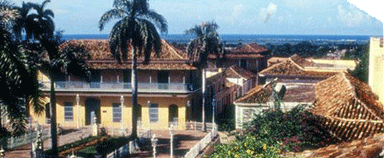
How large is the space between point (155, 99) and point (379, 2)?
17.8 m

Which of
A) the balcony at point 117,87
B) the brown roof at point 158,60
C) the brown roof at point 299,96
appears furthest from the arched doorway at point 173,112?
the brown roof at point 299,96

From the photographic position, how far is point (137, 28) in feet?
51.3

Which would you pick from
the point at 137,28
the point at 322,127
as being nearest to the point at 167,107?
the point at 137,28

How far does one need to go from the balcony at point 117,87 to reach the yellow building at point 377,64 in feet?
31.3

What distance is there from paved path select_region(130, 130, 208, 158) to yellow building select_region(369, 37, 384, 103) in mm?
6434

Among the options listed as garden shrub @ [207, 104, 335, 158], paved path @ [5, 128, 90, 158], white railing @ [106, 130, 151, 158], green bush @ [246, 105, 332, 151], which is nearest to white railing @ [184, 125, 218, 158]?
white railing @ [106, 130, 151, 158]

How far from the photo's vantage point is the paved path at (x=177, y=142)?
1462 cm

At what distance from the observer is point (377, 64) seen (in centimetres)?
1117

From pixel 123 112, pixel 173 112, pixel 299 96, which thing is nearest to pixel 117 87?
pixel 123 112

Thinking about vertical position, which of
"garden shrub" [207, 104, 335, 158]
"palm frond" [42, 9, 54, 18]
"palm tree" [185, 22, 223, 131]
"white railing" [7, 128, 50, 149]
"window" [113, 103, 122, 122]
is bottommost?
"white railing" [7, 128, 50, 149]

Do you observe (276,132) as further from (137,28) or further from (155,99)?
(155,99)

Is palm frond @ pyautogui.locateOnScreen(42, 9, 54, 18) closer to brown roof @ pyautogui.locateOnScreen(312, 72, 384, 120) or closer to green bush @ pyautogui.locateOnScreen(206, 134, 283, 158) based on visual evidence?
brown roof @ pyautogui.locateOnScreen(312, 72, 384, 120)

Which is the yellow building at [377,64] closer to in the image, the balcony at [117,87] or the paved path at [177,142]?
the paved path at [177,142]

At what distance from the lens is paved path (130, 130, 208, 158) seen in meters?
14.6
